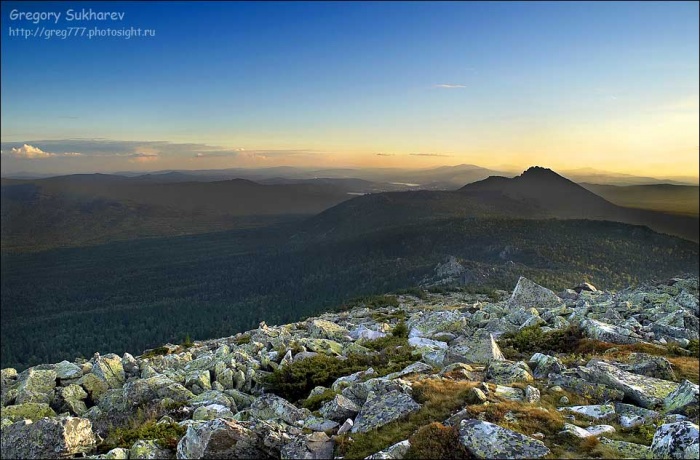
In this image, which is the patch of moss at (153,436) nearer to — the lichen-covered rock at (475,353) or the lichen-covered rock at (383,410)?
the lichen-covered rock at (383,410)

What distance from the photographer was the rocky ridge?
9.83 meters

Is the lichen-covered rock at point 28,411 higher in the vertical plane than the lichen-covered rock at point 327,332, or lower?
higher

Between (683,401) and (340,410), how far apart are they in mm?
10300

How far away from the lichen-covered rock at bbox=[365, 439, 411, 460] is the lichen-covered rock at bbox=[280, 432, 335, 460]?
5.26ft

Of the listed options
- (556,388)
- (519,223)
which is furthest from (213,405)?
(519,223)

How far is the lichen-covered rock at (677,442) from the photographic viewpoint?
798cm

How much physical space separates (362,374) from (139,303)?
19528 centimetres

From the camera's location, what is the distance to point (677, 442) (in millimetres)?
8188

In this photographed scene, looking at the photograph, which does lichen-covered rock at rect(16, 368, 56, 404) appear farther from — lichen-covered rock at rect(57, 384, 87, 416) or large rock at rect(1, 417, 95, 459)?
large rock at rect(1, 417, 95, 459)

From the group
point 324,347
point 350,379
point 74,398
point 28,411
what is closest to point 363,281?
point 324,347

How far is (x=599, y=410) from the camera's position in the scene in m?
11.9

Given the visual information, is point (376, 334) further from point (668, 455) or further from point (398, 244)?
point (398, 244)

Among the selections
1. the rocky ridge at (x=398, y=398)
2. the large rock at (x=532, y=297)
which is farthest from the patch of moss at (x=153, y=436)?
the large rock at (x=532, y=297)

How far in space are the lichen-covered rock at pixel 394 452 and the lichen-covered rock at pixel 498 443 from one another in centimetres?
124
